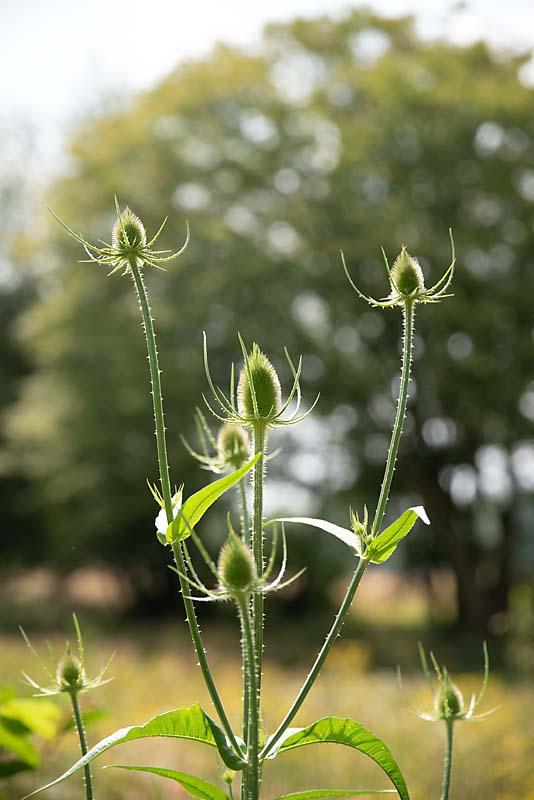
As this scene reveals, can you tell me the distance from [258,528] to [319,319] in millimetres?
10381

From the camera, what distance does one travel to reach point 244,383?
101cm

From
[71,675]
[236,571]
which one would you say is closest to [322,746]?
[71,675]

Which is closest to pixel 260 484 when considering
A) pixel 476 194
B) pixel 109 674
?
pixel 109 674

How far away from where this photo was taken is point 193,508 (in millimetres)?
932

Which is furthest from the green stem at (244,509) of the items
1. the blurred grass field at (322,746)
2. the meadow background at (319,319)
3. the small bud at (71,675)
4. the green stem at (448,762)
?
the meadow background at (319,319)

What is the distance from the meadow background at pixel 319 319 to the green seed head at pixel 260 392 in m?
7.96

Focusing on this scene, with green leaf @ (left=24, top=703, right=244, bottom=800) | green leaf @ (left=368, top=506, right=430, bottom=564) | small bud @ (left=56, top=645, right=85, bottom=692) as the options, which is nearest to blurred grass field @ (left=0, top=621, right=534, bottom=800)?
small bud @ (left=56, top=645, right=85, bottom=692)

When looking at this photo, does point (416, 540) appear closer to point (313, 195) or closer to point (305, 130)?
point (313, 195)

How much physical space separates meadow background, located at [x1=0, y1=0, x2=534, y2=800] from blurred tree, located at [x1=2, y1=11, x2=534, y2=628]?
0.03 meters

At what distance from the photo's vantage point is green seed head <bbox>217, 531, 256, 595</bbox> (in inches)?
32.3

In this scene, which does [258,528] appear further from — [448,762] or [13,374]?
[13,374]

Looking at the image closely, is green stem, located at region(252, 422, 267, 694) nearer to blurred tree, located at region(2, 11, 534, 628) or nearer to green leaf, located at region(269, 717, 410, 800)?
green leaf, located at region(269, 717, 410, 800)

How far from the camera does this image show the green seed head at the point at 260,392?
991mm

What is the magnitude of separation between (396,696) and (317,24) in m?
8.75
